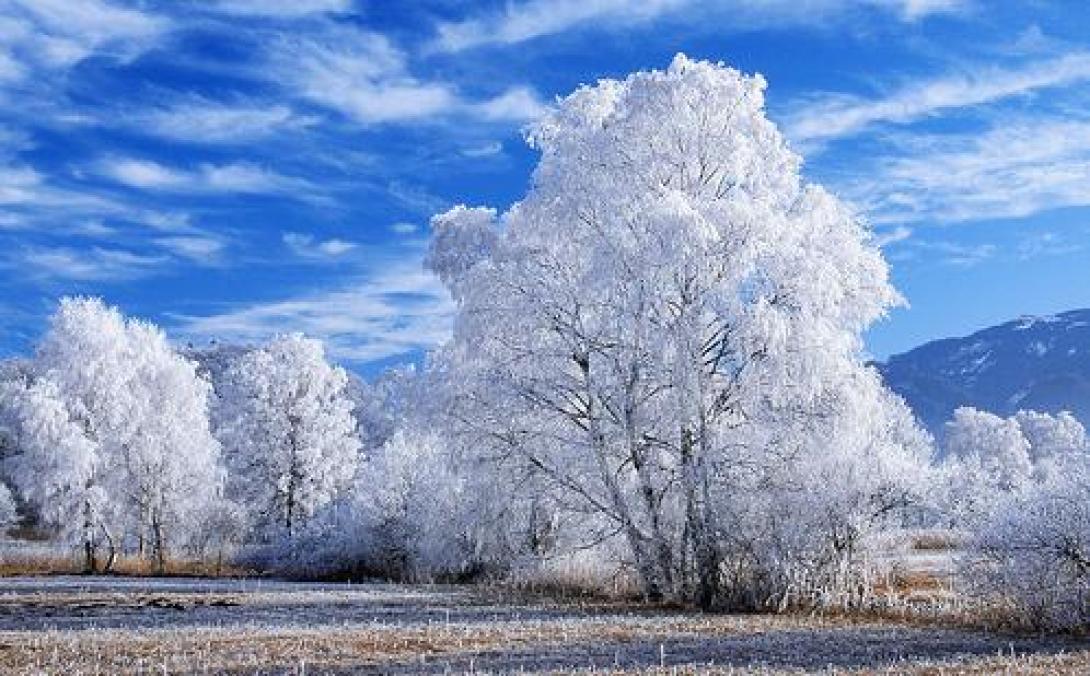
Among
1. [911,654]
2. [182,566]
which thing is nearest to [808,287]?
[911,654]

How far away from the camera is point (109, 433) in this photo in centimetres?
6631

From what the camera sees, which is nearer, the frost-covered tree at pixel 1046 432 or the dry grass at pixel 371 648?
the dry grass at pixel 371 648

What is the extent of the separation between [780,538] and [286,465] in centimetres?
4541

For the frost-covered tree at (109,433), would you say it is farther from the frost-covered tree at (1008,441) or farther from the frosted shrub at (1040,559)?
the frost-covered tree at (1008,441)

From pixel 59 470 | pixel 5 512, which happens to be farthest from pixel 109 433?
pixel 5 512

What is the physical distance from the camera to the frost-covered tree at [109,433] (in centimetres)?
6319

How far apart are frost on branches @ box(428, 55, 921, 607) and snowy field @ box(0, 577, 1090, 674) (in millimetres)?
3696

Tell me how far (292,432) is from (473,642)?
165 feet

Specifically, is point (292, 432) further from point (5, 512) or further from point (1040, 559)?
point (1040, 559)

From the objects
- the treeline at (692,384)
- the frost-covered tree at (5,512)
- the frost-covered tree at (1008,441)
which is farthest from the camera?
the frost-covered tree at (1008,441)

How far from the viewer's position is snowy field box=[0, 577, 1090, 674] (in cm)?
1830

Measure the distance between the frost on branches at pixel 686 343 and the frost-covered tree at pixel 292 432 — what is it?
121 feet

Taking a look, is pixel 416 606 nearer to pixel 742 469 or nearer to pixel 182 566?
pixel 742 469

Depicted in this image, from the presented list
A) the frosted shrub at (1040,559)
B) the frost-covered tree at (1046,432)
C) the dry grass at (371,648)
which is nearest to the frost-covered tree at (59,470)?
the dry grass at (371,648)
